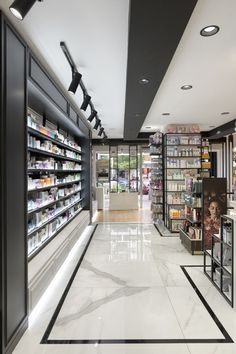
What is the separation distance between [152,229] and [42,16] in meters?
6.13

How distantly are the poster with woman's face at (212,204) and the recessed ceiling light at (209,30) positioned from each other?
115 inches

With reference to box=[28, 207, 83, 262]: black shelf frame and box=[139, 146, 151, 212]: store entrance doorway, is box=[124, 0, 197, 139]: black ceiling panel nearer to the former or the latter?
box=[28, 207, 83, 262]: black shelf frame

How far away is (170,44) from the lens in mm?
2582

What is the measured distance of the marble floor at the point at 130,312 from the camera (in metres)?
2.41

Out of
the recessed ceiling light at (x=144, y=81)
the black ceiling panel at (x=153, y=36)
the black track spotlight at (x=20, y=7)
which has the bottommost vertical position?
the black track spotlight at (x=20, y=7)

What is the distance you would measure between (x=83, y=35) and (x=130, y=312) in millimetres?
3075

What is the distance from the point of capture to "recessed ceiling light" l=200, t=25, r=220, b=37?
254cm

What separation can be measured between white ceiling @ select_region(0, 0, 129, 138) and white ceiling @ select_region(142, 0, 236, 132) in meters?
0.69

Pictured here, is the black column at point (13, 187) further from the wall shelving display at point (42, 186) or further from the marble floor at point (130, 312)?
the wall shelving display at point (42, 186)

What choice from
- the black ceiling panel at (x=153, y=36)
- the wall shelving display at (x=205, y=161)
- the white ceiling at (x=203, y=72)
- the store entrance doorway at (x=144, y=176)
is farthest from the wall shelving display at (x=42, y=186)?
the store entrance doorway at (x=144, y=176)

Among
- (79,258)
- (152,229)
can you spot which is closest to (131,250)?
(79,258)

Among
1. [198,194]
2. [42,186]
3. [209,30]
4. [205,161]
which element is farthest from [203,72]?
[205,161]

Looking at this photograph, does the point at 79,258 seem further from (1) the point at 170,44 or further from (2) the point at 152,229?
(1) the point at 170,44

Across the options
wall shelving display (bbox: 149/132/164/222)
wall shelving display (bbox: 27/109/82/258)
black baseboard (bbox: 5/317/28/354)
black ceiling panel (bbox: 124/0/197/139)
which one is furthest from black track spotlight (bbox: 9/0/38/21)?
wall shelving display (bbox: 149/132/164/222)
